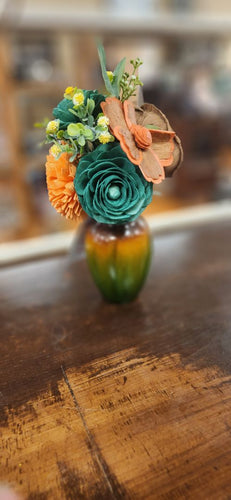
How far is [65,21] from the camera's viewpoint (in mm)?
2051

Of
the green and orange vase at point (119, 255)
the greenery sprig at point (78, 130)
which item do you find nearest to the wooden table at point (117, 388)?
the green and orange vase at point (119, 255)

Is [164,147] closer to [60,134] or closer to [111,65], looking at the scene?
[60,134]

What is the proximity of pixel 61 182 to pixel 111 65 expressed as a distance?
1652mm

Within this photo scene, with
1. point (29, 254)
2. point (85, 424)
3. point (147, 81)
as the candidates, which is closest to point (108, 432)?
point (85, 424)

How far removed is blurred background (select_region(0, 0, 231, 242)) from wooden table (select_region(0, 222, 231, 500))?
1.61m

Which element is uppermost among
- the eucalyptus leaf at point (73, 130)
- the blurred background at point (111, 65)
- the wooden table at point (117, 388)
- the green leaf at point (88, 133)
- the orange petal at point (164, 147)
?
the blurred background at point (111, 65)

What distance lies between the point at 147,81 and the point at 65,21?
1.01 metres

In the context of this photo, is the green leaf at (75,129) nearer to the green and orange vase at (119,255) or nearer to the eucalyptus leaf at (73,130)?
the eucalyptus leaf at (73,130)

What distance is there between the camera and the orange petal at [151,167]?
0.53m

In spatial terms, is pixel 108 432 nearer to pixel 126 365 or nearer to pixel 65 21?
pixel 126 365

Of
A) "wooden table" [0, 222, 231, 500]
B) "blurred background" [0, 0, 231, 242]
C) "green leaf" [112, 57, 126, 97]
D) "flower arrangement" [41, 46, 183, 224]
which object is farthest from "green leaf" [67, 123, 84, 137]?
"blurred background" [0, 0, 231, 242]

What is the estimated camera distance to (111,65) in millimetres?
1873

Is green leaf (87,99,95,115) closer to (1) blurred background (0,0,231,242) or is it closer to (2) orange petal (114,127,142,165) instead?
(2) orange petal (114,127,142,165)

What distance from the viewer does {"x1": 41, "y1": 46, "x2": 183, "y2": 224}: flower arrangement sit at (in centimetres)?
52
